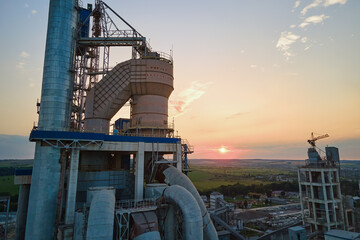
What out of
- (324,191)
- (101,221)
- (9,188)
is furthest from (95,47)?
(9,188)

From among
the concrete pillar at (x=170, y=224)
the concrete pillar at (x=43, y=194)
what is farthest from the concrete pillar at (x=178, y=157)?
the concrete pillar at (x=43, y=194)

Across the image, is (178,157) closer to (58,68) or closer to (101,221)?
(101,221)

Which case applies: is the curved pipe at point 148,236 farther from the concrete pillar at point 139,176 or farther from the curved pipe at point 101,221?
the concrete pillar at point 139,176

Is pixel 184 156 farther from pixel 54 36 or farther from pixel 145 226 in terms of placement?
pixel 54 36

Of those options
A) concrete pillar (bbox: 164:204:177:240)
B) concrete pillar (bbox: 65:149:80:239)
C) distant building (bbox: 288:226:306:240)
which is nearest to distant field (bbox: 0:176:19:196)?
concrete pillar (bbox: 65:149:80:239)

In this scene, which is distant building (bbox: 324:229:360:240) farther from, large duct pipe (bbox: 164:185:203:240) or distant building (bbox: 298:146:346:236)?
distant building (bbox: 298:146:346:236)

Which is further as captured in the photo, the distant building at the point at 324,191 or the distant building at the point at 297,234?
the distant building at the point at 324,191
